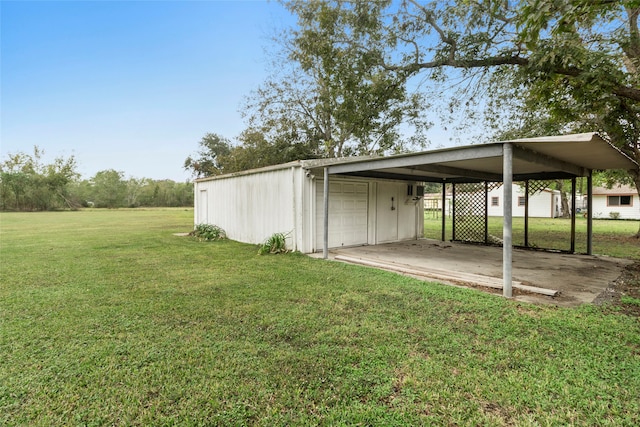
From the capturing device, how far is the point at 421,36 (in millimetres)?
8281

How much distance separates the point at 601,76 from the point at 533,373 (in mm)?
5073

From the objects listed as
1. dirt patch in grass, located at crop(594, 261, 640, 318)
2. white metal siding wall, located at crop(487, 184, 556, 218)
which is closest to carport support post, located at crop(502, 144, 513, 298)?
dirt patch in grass, located at crop(594, 261, 640, 318)

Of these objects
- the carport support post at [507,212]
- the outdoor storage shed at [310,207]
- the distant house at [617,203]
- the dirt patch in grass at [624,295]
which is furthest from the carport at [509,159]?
the distant house at [617,203]

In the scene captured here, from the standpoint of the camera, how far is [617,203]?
23.2 metres

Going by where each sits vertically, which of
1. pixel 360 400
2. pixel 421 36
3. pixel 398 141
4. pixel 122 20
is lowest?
pixel 360 400

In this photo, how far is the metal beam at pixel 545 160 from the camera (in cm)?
431

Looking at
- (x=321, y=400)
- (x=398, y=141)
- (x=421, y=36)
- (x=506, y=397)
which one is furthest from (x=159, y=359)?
(x=398, y=141)

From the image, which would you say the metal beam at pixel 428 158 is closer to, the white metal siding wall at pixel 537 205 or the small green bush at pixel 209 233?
the small green bush at pixel 209 233

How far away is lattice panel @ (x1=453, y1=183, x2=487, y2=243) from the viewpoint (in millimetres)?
9680

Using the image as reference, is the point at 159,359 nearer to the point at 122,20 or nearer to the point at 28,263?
the point at 28,263

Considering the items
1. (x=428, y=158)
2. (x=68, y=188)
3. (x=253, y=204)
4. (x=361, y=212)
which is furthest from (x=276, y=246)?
(x=68, y=188)

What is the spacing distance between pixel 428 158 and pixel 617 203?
27325mm

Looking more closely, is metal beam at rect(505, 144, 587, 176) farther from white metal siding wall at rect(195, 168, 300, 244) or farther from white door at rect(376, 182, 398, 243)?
white metal siding wall at rect(195, 168, 300, 244)

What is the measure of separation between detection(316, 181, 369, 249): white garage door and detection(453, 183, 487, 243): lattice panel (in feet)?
10.9
